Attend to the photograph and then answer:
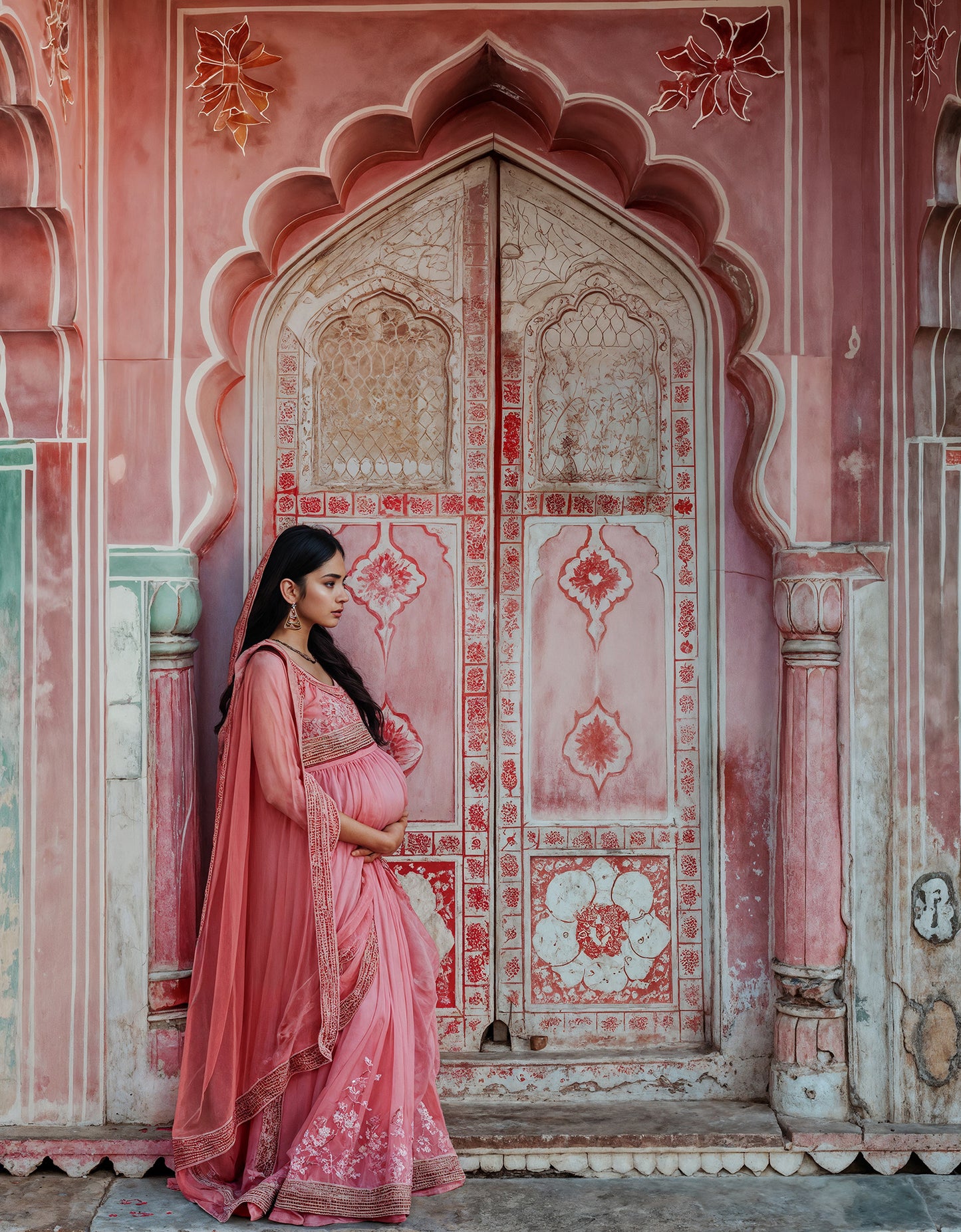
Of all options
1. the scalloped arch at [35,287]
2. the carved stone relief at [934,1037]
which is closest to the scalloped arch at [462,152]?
the scalloped arch at [35,287]

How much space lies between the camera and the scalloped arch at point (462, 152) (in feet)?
12.0

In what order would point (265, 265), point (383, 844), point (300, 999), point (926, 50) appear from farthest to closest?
point (265, 265), point (926, 50), point (383, 844), point (300, 999)

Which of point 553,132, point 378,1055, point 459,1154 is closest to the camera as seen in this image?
point 378,1055

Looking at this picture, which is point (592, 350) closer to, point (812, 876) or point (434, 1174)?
point (812, 876)

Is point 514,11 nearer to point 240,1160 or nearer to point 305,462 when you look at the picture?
point 305,462

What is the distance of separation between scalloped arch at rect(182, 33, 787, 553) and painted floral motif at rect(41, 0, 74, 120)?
0.61 meters

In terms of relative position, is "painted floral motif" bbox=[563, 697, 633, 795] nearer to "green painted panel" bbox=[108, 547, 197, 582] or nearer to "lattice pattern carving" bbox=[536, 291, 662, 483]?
"lattice pattern carving" bbox=[536, 291, 662, 483]

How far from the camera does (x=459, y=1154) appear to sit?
3.52m

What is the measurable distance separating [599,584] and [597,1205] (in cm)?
185

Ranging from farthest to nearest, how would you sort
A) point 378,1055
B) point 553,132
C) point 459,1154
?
point 553,132 → point 459,1154 → point 378,1055

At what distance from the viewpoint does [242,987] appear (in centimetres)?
333

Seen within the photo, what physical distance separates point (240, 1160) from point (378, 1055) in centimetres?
54

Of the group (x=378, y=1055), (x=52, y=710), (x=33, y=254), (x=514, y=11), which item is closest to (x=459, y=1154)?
(x=378, y=1055)

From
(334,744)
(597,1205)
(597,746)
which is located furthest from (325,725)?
(597,1205)
